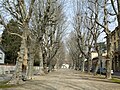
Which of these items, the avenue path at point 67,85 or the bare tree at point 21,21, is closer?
the avenue path at point 67,85

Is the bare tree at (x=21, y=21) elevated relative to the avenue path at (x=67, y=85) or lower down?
elevated

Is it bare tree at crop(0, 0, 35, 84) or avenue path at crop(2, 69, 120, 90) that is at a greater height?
bare tree at crop(0, 0, 35, 84)

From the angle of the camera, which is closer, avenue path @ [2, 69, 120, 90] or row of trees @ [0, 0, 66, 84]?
avenue path @ [2, 69, 120, 90]

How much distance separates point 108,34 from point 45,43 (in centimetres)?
2110

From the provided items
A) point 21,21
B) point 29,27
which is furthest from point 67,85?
point 29,27

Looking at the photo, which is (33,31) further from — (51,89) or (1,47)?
(1,47)

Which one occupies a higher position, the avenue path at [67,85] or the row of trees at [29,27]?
the row of trees at [29,27]

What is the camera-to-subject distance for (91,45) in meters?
59.6

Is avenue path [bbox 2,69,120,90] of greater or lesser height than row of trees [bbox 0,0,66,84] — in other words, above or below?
below

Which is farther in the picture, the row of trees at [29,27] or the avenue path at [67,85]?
the row of trees at [29,27]

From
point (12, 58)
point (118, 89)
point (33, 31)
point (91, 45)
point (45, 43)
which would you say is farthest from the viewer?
point (12, 58)

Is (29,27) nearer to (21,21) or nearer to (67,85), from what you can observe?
(21,21)

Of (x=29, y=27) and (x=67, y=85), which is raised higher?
(x=29, y=27)

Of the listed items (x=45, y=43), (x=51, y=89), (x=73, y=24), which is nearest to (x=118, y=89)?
(x=51, y=89)
